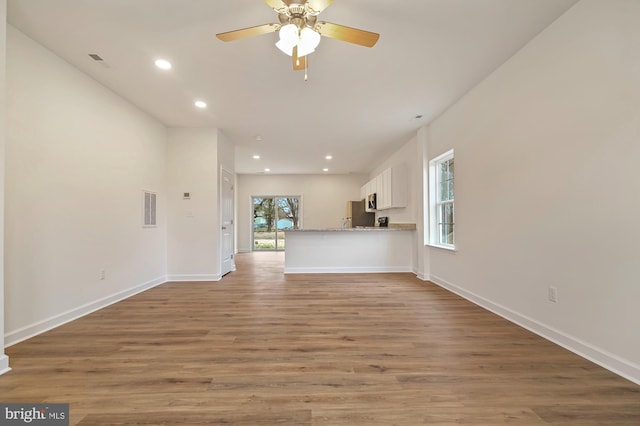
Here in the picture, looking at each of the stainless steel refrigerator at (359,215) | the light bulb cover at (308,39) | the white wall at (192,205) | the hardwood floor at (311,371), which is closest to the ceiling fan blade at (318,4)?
the light bulb cover at (308,39)

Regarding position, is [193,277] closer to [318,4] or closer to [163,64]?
[163,64]

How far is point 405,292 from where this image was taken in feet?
12.7

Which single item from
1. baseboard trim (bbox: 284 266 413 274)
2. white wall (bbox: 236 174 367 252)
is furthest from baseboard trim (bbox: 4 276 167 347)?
white wall (bbox: 236 174 367 252)

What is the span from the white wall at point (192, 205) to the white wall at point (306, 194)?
180 inches

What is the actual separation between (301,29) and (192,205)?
3.71m

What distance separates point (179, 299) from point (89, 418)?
2.28 m

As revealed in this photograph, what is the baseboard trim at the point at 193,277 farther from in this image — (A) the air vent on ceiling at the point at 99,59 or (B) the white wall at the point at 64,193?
(A) the air vent on ceiling at the point at 99,59

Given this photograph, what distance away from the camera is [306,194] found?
9.23m

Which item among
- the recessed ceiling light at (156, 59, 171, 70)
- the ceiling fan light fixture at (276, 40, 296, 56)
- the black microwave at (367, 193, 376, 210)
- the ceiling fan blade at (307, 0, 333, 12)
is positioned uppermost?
the recessed ceiling light at (156, 59, 171, 70)

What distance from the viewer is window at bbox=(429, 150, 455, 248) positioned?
13.8 feet

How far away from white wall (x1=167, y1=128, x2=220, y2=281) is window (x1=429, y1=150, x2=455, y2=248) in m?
3.83

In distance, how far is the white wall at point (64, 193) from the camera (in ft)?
7.54

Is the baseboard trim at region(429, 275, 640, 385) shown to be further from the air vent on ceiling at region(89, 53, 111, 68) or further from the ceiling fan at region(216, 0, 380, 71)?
the air vent on ceiling at region(89, 53, 111, 68)

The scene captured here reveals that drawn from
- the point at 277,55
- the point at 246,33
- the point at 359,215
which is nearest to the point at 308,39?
the point at 246,33
